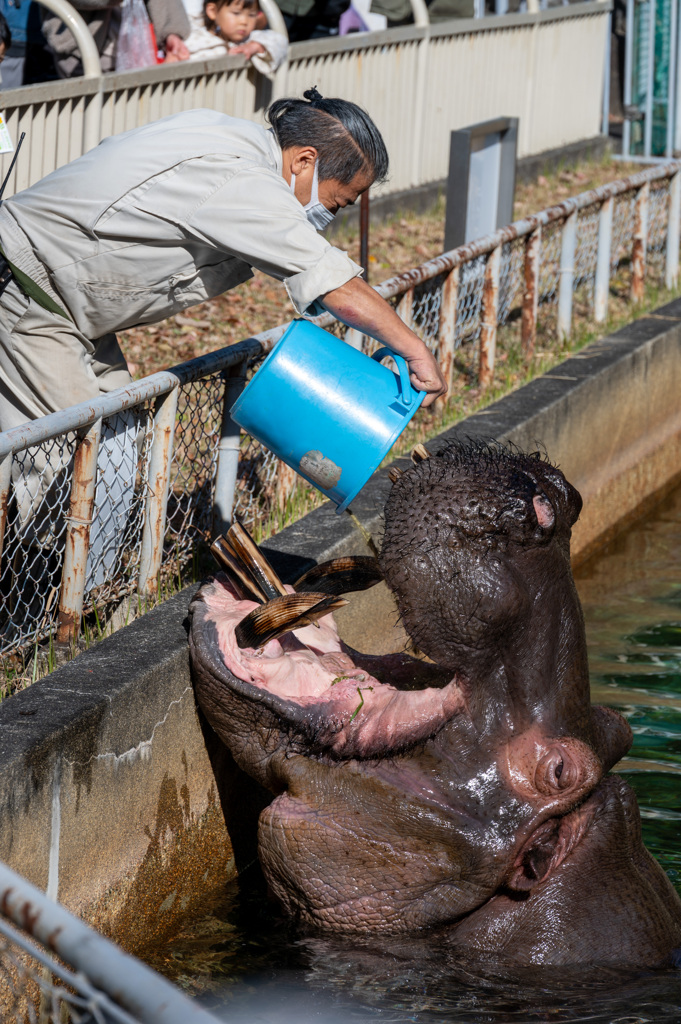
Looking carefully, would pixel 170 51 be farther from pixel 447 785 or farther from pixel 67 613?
pixel 447 785

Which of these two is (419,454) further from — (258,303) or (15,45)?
(15,45)

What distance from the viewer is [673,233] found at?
28.8 ft

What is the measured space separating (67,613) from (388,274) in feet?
18.2

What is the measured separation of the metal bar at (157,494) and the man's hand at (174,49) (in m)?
4.96

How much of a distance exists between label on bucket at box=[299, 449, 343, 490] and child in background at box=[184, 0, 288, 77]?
5.49m

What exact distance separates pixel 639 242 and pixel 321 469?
5.35m

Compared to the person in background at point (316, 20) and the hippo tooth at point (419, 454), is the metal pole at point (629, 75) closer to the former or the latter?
the person in background at point (316, 20)

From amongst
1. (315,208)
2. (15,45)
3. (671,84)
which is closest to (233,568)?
(315,208)

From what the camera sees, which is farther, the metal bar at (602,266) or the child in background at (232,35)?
the child in background at (232,35)

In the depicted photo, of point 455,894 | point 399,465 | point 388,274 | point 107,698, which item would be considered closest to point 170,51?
point 388,274

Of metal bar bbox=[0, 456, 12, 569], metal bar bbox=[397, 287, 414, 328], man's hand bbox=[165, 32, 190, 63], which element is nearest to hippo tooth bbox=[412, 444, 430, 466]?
metal bar bbox=[0, 456, 12, 569]

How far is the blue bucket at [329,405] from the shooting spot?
3438 millimetres

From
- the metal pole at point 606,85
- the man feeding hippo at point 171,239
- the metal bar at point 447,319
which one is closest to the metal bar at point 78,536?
the man feeding hippo at point 171,239

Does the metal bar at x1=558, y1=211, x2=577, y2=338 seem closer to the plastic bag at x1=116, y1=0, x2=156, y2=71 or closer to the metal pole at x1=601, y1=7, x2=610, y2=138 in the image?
the plastic bag at x1=116, y1=0, x2=156, y2=71
